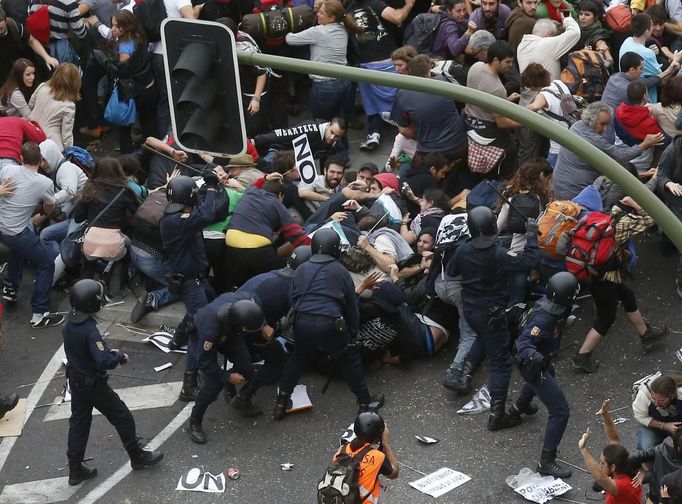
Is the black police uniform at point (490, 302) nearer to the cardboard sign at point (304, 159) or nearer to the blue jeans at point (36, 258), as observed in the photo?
the cardboard sign at point (304, 159)

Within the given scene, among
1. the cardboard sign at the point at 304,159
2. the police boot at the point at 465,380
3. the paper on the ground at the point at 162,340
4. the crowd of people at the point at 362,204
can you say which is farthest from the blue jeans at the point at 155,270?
the police boot at the point at 465,380

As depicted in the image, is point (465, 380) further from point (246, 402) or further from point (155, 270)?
point (155, 270)

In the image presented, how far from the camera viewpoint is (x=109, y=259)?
13.3 m

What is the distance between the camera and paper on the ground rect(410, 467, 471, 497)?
1075 centimetres

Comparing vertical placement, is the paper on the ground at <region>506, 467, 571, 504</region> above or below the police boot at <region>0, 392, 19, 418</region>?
above

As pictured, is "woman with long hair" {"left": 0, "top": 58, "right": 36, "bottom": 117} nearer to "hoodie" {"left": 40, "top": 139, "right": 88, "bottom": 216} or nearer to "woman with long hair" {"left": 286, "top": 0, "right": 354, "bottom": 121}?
"hoodie" {"left": 40, "top": 139, "right": 88, "bottom": 216}

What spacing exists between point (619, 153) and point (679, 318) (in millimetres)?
1757

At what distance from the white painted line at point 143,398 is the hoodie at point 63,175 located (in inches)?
96.2

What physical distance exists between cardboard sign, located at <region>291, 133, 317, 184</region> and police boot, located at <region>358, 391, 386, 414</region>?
2.98 meters

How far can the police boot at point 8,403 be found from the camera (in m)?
11.9

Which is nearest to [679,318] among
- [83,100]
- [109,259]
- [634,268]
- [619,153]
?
[634,268]

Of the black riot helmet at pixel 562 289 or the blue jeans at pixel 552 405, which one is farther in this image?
the blue jeans at pixel 552 405

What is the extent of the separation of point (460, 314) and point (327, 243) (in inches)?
66.2

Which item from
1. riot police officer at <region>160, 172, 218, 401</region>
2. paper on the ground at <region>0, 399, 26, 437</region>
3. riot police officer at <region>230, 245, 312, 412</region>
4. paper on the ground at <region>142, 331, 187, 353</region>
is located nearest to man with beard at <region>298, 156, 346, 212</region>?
riot police officer at <region>160, 172, 218, 401</region>
